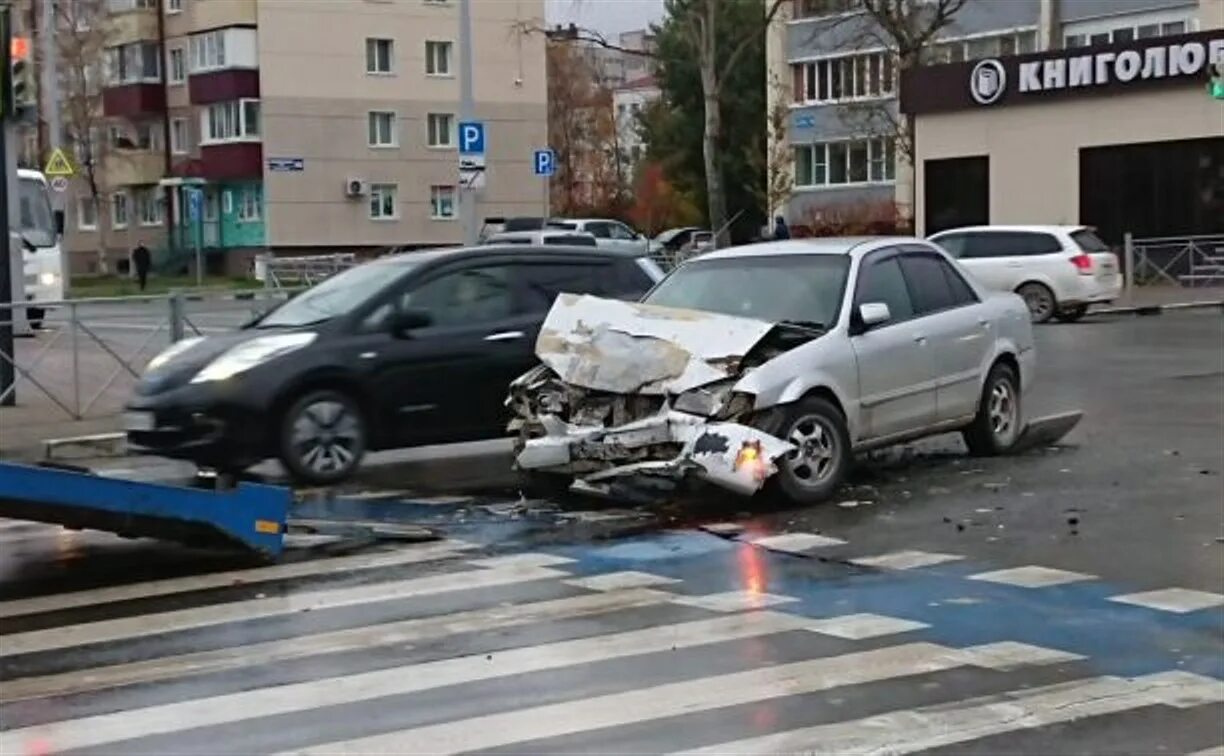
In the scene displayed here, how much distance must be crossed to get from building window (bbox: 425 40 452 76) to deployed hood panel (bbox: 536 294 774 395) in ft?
202

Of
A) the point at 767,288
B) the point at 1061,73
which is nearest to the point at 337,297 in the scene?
the point at 767,288

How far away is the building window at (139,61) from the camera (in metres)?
72.4

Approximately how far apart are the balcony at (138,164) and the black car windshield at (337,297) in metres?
60.5

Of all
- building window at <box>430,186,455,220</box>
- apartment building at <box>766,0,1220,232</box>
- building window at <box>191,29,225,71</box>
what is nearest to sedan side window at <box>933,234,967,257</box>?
apartment building at <box>766,0,1220,232</box>

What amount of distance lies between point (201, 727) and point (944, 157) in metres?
42.0

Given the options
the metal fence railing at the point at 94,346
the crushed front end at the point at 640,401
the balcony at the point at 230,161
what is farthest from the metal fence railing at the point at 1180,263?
the balcony at the point at 230,161

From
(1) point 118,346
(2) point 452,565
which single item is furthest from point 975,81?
(2) point 452,565

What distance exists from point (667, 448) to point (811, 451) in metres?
0.98

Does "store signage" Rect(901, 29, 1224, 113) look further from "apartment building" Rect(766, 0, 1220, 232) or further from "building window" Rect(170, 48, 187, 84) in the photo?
"building window" Rect(170, 48, 187, 84)

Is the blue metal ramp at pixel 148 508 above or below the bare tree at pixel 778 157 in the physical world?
below

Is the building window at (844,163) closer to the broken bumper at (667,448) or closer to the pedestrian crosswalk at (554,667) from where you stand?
Result: the broken bumper at (667,448)

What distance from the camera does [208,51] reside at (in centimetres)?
6894

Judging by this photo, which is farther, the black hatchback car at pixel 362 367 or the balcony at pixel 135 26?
the balcony at pixel 135 26

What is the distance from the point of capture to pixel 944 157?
153ft
